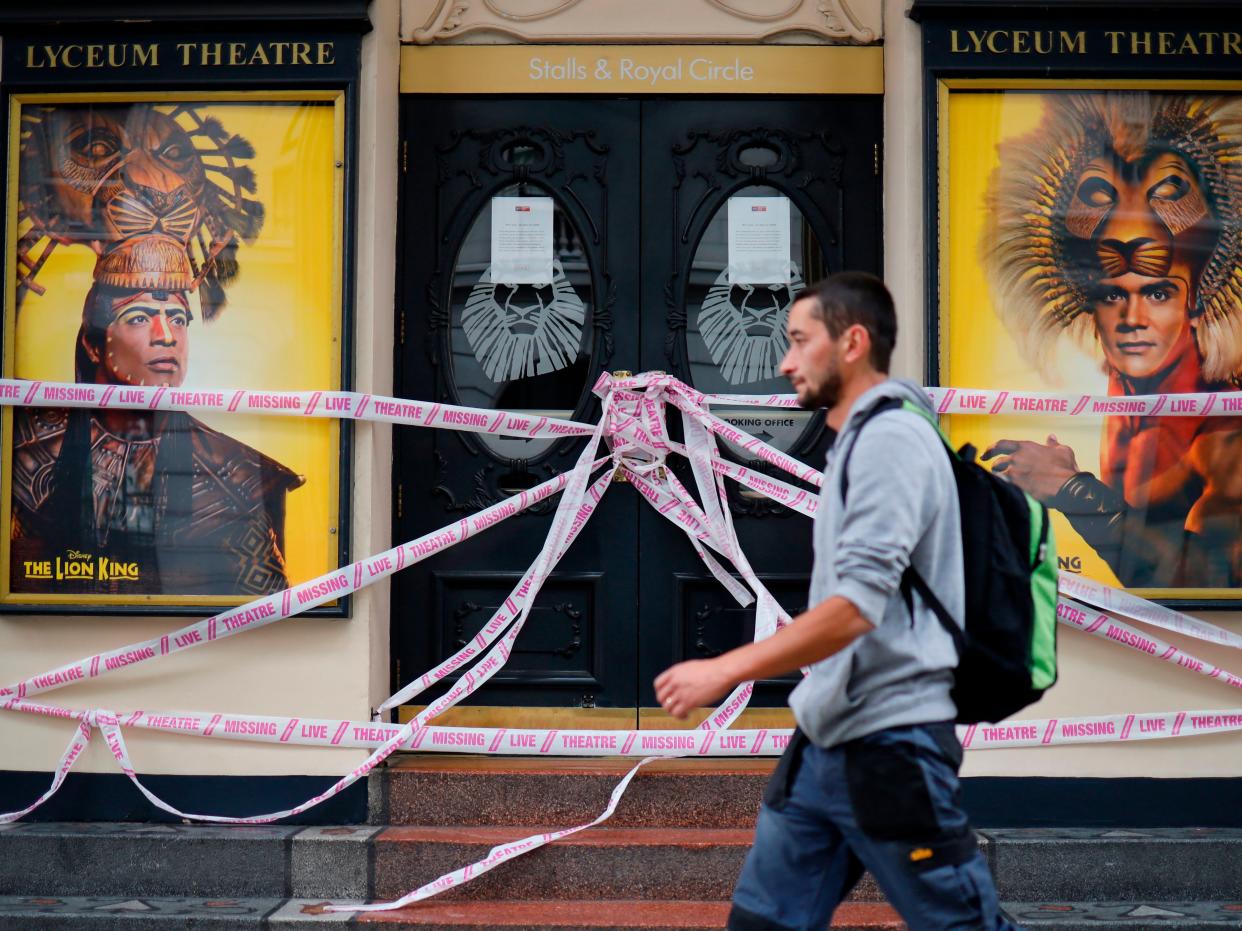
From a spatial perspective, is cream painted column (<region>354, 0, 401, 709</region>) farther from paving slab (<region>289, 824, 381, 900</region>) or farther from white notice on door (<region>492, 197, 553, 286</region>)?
paving slab (<region>289, 824, 381, 900</region>)

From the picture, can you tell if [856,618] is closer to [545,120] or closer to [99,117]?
[545,120]

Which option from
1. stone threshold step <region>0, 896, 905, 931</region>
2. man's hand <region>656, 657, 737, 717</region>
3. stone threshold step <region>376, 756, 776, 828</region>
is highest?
man's hand <region>656, 657, 737, 717</region>

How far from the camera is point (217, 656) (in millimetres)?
5648

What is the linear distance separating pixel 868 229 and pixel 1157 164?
1252 mm

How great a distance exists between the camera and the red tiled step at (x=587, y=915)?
4926 millimetres

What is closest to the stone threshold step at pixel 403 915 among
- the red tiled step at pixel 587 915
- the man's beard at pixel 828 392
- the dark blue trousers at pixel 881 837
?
the red tiled step at pixel 587 915

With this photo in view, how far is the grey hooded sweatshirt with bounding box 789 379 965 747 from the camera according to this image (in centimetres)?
285

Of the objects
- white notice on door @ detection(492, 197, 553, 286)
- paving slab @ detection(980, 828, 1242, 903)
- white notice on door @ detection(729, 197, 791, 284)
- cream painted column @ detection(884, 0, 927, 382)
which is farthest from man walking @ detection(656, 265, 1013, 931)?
white notice on door @ detection(492, 197, 553, 286)

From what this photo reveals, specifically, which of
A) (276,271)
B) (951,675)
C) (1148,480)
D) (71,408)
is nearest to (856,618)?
(951,675)

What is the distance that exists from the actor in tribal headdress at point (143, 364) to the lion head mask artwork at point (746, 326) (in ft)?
6.59

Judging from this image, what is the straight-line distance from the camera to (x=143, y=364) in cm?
579

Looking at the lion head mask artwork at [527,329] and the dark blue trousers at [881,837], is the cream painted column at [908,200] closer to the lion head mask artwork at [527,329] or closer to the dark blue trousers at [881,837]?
the lion head mask artwork at [527,329]

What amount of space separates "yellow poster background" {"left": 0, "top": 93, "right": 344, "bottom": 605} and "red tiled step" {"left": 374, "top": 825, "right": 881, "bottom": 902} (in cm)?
141

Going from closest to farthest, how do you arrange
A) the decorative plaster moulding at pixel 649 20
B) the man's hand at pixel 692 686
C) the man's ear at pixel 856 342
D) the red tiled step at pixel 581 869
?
the man's hand at pixel 692 686 → the man's ear at pixel 856 342 → the red tiled step at pixel 581 869 → the decorative plaster moulding at pixel 649 20
